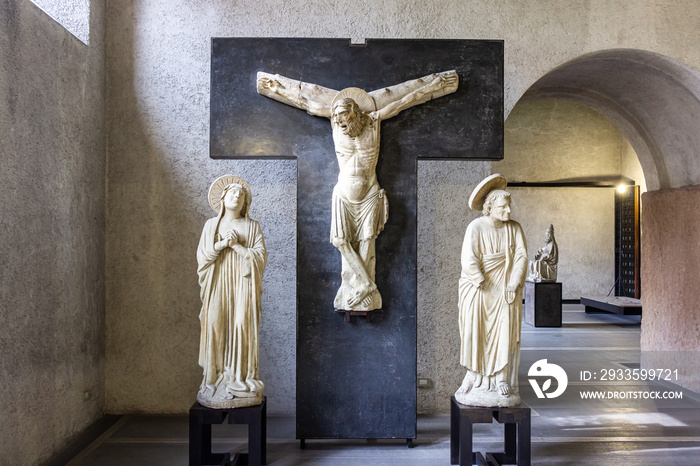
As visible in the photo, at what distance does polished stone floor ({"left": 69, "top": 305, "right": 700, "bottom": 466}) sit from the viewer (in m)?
4.21

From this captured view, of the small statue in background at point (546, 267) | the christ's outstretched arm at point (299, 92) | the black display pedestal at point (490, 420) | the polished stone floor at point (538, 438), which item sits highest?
the christ's outstretched arm at point (299, 92)

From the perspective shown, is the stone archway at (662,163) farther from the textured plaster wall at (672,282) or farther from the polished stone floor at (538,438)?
the polished stone floor at (538,438)

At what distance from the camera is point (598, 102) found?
7059 millimetres

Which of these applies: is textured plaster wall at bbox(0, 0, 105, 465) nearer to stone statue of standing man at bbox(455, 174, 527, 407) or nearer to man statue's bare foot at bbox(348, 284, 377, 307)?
man statue's bare foot at bbox(348, 284, 377, 307)

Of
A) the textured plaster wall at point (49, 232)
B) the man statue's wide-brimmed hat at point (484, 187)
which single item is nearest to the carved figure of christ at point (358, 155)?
the man statue's wide-brimmed hat at point (484, 187)

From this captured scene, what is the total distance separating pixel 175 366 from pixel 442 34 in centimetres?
422

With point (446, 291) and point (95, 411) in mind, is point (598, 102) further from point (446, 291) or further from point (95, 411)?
point (95, 411)

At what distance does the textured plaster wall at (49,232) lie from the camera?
12.0ft

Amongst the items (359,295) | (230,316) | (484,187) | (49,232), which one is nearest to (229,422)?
(230,316)

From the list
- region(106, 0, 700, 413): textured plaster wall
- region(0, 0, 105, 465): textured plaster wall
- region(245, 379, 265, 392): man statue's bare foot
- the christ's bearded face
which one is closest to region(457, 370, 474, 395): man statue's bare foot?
region(106, 0, 700, 413): textured plaster wall

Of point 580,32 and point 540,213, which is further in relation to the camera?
point 540,213

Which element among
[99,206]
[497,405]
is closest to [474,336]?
[497,405]

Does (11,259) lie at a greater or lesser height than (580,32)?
lesser

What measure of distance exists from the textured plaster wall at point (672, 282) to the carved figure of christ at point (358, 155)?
3.85m
